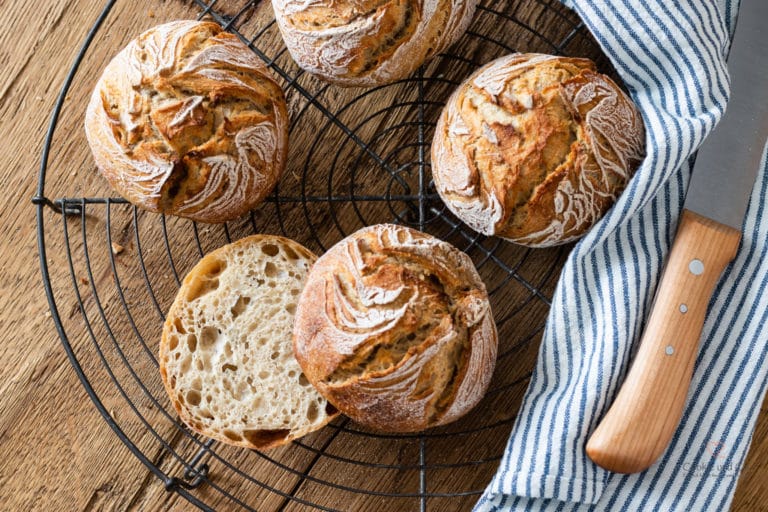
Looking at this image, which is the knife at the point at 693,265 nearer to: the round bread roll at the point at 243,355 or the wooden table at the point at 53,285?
the round bread roll at the point at 243,355

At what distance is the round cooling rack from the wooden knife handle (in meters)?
0.41

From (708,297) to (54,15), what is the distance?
7.39ft

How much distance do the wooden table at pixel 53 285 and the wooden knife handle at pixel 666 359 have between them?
117 cm

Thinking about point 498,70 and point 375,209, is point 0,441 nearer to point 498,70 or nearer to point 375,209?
point 375,209

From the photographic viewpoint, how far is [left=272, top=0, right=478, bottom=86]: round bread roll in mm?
1905

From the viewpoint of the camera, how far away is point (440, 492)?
2.25m

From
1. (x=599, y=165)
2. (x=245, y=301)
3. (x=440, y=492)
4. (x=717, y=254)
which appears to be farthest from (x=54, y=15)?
(x=717, y=254)

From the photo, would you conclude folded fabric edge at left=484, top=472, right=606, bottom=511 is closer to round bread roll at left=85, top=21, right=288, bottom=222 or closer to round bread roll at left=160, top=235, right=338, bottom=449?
round bread roll at left=160, top=235, right=338, bottom=449

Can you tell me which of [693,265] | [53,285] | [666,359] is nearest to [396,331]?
[666,359]

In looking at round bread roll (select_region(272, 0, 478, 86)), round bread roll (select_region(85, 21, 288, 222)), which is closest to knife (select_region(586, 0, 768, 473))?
round bread roll (select_region(272, 0, 478, 86))

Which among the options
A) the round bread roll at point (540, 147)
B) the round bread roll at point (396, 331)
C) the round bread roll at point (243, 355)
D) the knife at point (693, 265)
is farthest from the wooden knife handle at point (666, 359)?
the round bread roll at point (243, 355)

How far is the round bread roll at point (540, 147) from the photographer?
1.83m

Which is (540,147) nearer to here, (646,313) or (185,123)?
(646,313)

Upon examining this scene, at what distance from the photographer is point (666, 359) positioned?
1826 millimetres
